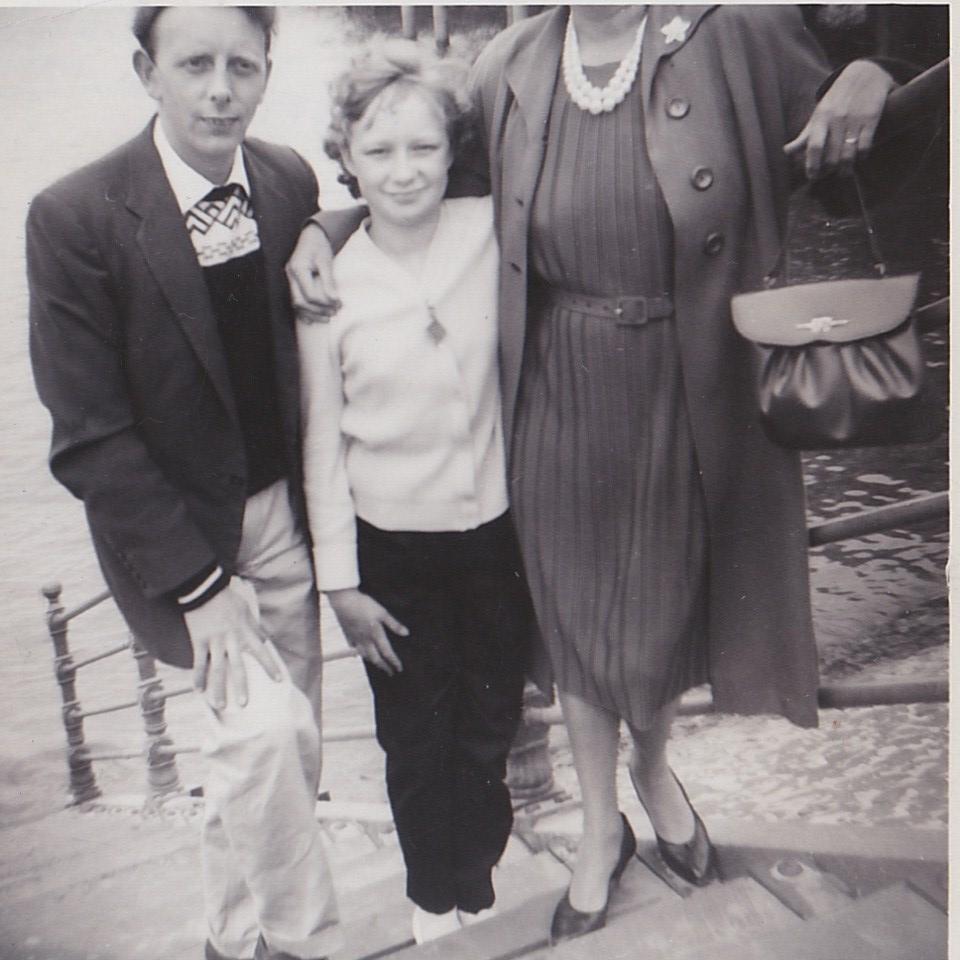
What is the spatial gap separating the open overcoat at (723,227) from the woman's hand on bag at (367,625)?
41 cm

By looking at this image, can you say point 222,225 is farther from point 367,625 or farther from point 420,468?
point 367,625

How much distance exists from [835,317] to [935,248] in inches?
13.8

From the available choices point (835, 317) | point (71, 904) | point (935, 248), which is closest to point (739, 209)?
point (835, 317)

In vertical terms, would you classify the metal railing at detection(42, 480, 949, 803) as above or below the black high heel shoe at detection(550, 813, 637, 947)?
above

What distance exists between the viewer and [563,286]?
1.79 m

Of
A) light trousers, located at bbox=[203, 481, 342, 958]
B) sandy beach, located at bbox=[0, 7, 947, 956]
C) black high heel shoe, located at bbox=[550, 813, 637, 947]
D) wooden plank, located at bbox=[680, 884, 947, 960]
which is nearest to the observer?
sandy beach, located at bbox=[0, 7, 947, 956]

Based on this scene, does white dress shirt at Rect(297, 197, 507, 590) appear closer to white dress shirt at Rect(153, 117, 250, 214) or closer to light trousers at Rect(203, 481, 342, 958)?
light trousers at Rect(203, 481, 342, 958)

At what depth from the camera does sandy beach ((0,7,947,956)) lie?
1754 mm

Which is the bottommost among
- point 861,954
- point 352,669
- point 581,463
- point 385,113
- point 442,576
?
point 861,954

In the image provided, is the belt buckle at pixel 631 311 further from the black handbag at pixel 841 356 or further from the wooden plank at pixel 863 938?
the wooden plank at pixel 863 938

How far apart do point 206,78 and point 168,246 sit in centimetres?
27

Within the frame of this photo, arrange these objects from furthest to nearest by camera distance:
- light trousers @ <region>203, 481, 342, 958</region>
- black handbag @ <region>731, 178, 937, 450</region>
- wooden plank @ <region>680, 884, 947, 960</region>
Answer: wooden plank @ <region>680, 884, 947, 960</region> → light trousers @ <region>203, 481, 342, 958</region> → black handbag @ <region>731, 178, 937, 450</region>

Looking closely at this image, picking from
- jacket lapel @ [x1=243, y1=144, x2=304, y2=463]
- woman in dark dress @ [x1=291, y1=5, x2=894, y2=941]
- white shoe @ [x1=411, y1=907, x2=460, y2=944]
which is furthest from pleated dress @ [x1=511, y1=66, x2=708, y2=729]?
white shoe @ [x1=411, y1=907, x2=460, y2=944]

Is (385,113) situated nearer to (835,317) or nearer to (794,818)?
(835,317)
